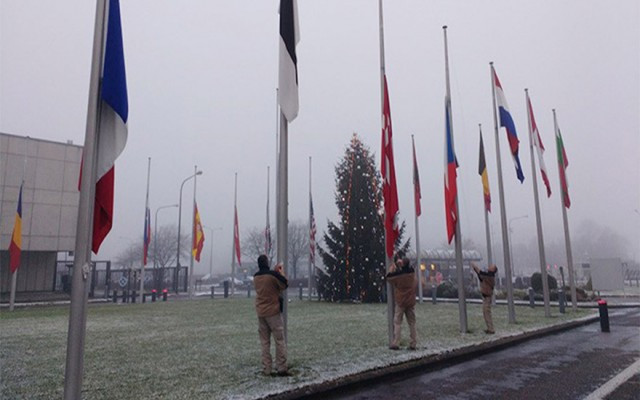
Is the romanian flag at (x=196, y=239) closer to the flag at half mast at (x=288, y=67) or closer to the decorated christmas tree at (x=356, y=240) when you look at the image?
the decorated christmas tree at (x=356, y=240)

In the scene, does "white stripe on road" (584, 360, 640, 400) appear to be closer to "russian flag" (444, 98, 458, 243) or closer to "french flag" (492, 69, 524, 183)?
"russian flag" (444, 98, 458, 243)

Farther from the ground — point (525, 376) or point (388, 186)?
point (388, 186)

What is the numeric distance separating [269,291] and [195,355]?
318 cm

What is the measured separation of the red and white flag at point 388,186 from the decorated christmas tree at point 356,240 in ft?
60.1

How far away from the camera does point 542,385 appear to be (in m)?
7.59

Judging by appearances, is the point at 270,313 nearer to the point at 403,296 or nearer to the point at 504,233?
the point at 403,296

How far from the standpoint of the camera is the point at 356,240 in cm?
2955

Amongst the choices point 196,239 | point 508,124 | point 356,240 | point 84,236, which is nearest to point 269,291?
point 84,236

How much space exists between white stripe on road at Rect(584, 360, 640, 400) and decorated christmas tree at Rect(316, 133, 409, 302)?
2015 centimetres

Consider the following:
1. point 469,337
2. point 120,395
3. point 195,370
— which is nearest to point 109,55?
point 120,395

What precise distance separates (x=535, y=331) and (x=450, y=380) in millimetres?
7275

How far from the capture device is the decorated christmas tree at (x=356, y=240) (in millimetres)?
29359

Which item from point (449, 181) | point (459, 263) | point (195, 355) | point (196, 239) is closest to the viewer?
point (195, 355)

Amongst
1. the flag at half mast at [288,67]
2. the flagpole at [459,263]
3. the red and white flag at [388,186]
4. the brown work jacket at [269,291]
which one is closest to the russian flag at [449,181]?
the flagpole at [459,263]
